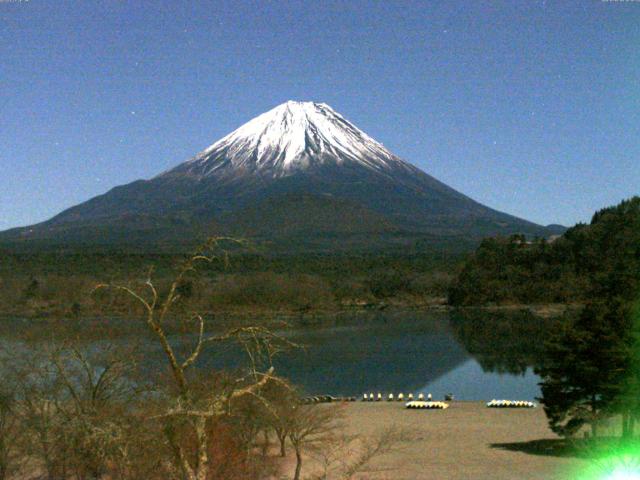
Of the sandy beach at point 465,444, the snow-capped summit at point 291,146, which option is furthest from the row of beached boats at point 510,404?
the snow-capped summit at point 291,146

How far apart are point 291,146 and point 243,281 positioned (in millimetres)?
106601

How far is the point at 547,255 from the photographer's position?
220ft

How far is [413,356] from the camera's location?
3925 centimetres

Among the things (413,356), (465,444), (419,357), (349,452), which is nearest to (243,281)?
(413,356)

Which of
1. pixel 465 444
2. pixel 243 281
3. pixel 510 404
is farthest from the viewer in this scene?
pixel 243 281

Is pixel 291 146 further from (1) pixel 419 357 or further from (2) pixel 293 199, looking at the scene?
(1) pixel 419 357

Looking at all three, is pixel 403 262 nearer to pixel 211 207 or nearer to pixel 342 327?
pixel 342 327

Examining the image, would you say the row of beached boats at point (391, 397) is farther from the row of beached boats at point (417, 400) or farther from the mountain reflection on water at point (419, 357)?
the mountain reflection on water at point (419, 357)

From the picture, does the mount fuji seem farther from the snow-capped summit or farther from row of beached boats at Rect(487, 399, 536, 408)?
row of beached boats at Rect(487, 399, 536, 408)

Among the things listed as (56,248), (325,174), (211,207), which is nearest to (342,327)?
(56,248)

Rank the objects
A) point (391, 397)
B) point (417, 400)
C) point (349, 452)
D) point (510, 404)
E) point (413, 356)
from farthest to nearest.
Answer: point (413, 356) → point (391, 397) → point (417, 400) → point (510, 404) → point (349, 452)

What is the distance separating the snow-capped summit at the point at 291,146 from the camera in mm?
166000

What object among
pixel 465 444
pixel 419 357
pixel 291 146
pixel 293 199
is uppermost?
pixel 291 146

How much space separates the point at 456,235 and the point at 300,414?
11012 centimetres
